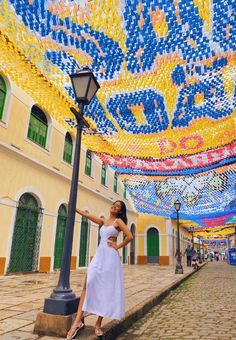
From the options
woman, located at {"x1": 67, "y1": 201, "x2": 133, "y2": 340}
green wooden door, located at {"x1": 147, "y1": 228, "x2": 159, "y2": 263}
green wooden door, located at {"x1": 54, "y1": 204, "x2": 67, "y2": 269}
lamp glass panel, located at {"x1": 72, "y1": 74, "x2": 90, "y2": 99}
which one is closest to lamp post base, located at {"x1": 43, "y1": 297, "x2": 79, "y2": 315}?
woman, located at {"x1": 67, "y1": 201, "x2": 133, "y2": 340}

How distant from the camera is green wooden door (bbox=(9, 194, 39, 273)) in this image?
387 inches

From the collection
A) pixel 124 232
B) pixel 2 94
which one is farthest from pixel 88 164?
pixel 124 232

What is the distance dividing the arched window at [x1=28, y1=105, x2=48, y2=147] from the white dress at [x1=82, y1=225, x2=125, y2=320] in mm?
8577

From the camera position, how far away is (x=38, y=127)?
11609mm

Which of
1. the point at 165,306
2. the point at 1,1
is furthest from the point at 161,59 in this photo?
the point at 165,306

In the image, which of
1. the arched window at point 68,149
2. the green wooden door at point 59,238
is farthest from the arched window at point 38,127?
the green wooden door at point 59,238

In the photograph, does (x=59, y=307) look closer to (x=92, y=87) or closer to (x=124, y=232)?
(x=124, y=232)

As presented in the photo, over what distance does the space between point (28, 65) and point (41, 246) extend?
714cm

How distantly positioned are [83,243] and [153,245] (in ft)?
30.7

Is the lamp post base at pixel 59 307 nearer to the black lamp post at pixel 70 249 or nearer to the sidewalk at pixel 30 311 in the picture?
the black lamp post at pixel 70 249

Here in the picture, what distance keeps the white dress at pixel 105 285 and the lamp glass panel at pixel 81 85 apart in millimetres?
2073

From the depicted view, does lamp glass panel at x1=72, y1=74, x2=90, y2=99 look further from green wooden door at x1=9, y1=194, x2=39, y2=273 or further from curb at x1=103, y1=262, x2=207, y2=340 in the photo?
green wooden door at x1=9, y1=194, x2=39, y2=273

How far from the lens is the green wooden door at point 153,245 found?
22.4 meters

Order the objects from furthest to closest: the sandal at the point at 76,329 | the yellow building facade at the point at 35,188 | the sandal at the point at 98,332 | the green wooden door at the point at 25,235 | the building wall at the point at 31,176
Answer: the green wooden door at the point at 25,235 → the yellow building facade at the point at 35,188 → the building wall at the point at 31,176 → the sandal at the point at 98,332 → the sandal at the point at 76,329
